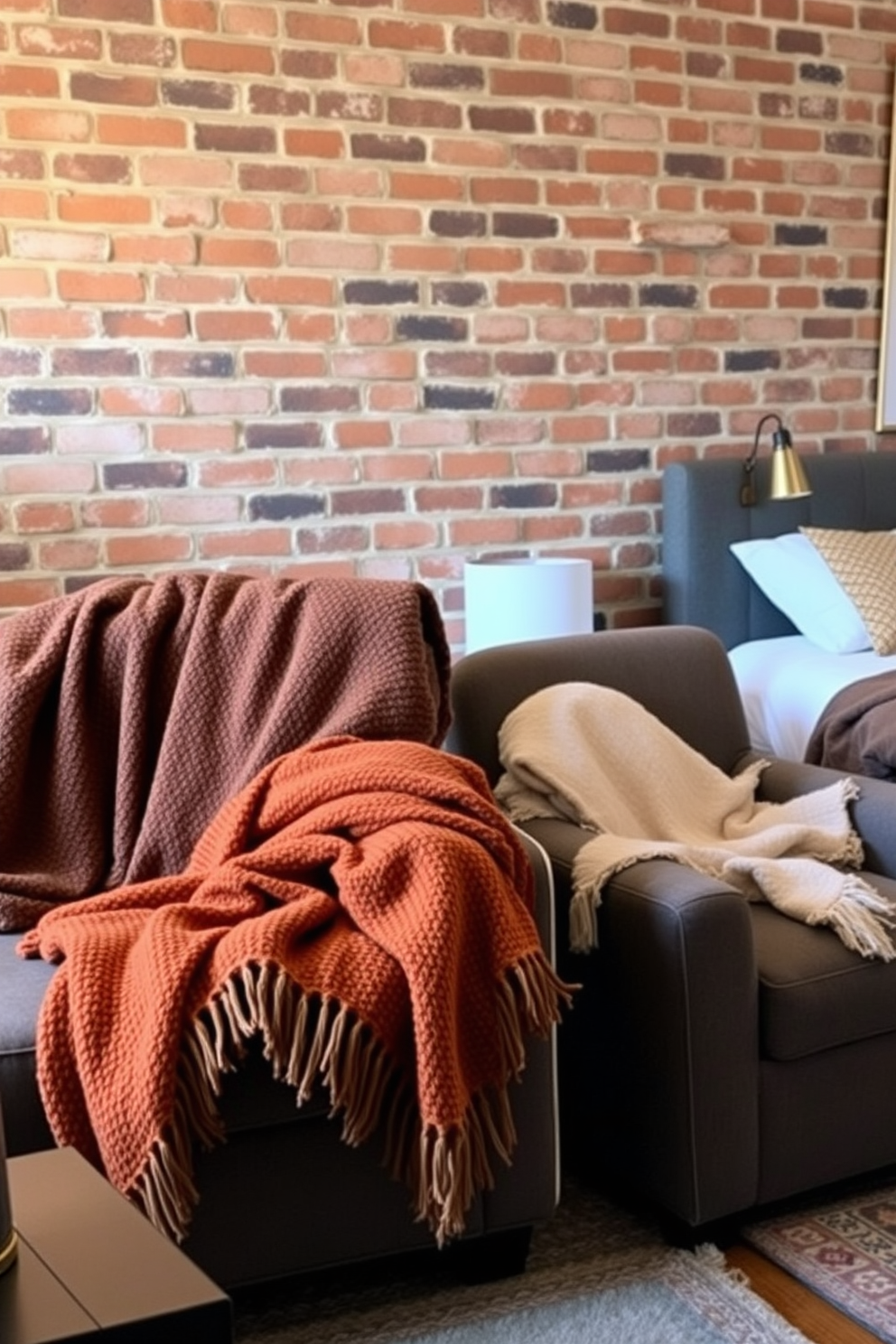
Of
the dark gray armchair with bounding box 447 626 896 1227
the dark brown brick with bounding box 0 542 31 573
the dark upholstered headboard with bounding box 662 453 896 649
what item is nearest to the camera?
the dark gray armchair with bounding box 447 626 896 1227

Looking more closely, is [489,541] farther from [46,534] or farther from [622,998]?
[622,998]

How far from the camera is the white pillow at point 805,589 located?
11.2ft

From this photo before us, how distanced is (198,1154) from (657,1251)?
0.68m

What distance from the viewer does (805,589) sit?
3.49m

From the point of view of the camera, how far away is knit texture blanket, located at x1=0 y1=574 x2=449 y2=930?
7.00 feet

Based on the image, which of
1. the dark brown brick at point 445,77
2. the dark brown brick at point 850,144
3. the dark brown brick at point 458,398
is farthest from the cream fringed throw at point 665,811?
the dark brown brick at point 850,144

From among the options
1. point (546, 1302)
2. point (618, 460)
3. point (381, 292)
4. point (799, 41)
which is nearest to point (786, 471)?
point (618, 460)

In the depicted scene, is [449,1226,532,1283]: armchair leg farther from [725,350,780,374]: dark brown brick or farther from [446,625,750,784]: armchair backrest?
[725,350,780,374]: dark brown brick

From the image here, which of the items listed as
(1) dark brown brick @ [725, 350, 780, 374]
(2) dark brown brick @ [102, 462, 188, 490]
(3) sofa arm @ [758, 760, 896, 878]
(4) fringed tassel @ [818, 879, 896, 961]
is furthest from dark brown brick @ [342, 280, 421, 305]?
(4) fringed tassel @ [818, 879, 896, 961]

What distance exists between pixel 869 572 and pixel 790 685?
403 millimetres

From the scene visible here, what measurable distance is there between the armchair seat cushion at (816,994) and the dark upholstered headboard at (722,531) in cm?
162

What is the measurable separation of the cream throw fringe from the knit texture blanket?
52 cm

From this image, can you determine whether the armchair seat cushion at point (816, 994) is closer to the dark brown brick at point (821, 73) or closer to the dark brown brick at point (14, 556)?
the dark brown brick at point (14, 556)

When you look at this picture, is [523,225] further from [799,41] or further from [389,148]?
[799,41]
